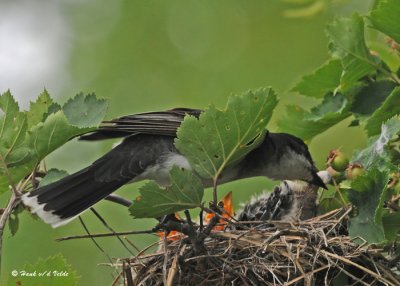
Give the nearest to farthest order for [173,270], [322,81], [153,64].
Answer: [173,270]
[322,81]
[153,64]

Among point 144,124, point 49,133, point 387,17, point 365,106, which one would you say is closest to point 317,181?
point 365,106

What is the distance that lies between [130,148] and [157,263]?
70 centimetres

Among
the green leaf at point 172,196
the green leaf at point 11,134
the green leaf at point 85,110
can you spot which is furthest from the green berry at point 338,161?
the green leaf at point 11,134

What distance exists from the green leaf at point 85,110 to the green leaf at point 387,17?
49.7 inches

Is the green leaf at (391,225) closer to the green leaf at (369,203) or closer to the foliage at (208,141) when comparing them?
the green leaf at (369,203)

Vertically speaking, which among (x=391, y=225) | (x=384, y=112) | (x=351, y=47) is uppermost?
(x=351, y=47)

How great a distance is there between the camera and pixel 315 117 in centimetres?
455

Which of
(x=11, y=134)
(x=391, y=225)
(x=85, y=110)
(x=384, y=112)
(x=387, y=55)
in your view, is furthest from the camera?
(x=387, y=55)

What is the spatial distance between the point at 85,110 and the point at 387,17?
138 centimetres

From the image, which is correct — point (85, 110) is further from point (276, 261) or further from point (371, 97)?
point (371, 97)

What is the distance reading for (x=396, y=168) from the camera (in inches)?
157

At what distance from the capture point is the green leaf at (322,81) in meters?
4.46

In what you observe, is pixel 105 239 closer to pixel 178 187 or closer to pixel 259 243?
pixel 259 243

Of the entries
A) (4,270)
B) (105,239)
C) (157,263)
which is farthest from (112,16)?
(157,263)
